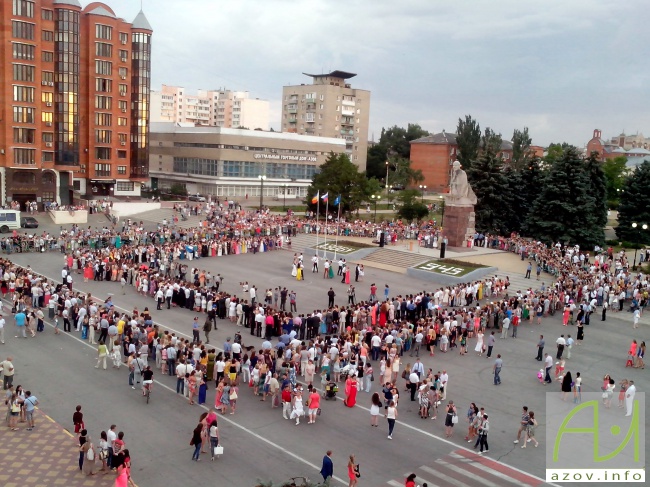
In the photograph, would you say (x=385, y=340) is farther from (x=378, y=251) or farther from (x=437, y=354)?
(x=378, y=251)

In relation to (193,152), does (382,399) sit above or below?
below

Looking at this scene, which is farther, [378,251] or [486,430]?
[378,251]

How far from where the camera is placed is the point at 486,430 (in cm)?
1507

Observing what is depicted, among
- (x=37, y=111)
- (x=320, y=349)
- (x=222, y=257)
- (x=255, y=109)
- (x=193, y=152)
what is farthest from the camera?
(x=255, y=109)

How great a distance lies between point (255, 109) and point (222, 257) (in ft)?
422

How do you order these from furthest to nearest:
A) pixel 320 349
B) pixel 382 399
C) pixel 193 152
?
pixel 193 152 → pixel 320 349 → pixel 382 399

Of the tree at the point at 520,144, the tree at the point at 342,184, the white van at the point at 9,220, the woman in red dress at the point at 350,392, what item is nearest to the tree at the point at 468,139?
the tree at the point at 520,144

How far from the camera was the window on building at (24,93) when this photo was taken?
200 ft

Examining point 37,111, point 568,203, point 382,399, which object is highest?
point 37,111

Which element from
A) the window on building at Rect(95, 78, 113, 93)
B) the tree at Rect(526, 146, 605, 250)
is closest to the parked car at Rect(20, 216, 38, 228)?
the window on building at Rect(95, 78, 113, 93)

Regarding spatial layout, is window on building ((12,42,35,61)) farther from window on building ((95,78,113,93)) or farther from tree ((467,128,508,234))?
tree ((467,128,508,234))

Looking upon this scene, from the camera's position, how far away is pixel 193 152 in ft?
275

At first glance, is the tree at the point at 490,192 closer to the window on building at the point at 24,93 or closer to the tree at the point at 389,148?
the window on building at the point at 24,93

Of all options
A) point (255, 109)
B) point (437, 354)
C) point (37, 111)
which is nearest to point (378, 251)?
point (437, 354)
